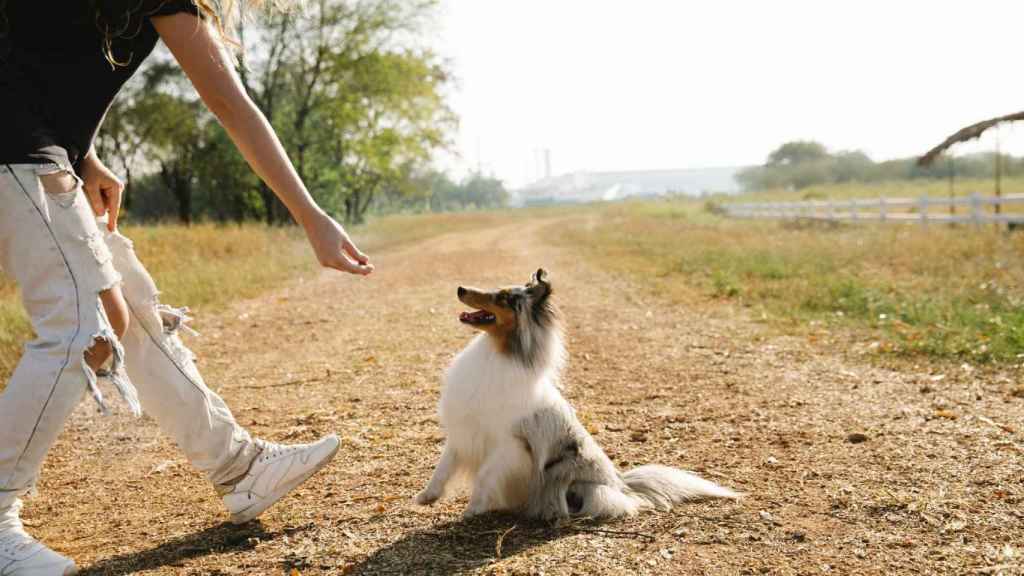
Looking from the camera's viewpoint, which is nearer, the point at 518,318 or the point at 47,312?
the point at 47,312

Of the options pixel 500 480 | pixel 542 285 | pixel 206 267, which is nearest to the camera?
pixel 500 480

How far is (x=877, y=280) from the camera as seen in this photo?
11617 mm

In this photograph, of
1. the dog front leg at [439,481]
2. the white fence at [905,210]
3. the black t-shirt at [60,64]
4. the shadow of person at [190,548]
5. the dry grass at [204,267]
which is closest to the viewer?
the black t-shirt at [60,64]

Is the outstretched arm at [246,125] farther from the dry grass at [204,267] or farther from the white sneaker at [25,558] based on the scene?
the dry grass at [204,267]

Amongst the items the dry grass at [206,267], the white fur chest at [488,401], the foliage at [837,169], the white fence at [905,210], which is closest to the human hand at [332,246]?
the white fur chest at [488,401]

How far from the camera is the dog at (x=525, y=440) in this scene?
144 inches

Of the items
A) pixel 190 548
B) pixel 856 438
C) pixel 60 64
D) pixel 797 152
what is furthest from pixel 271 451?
pixel 797 152

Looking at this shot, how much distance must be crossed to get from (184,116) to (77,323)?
3351 cm

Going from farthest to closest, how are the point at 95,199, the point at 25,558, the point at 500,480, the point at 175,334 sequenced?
the point at 500,480, the point at 175,334, the point at 95,199, the point at 25,558

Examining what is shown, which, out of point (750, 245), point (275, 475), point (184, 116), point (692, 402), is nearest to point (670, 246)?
point (750, 245)

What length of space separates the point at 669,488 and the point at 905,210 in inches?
1076

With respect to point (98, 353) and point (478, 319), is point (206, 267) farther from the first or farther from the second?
point (98, 353)

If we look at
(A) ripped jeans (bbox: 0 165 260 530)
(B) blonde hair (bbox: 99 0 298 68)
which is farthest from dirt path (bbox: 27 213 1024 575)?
(B) blonde hair (bbox: 99 0 298 68)

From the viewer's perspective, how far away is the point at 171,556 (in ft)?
10.4
